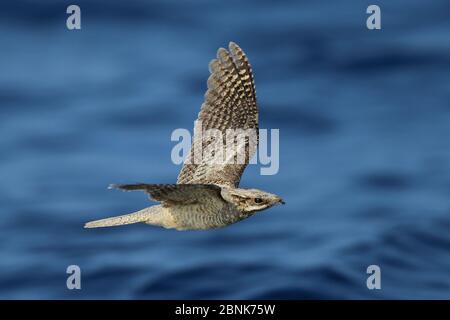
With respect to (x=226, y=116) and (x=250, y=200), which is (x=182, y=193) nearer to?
(x=250, y=200)

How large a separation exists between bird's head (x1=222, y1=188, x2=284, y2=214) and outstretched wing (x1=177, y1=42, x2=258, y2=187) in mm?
1280

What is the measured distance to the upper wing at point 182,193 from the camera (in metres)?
11.8

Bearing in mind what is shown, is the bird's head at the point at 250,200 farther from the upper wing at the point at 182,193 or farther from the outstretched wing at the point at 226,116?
the outstretched wing at the point at 226,116

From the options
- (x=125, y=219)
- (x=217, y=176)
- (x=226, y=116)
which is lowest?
(x=125, y=219)

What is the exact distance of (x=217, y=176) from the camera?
45.5 feet

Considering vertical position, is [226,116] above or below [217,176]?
above

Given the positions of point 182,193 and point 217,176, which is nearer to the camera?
point 182,193

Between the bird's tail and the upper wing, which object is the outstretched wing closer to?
the bird's tail

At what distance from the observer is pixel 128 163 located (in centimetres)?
3466

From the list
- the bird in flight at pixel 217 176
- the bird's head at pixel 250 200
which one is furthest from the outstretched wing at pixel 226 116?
the bird's head at pixel 250 200

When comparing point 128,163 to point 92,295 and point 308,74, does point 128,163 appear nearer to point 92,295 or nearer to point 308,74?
point 92,295

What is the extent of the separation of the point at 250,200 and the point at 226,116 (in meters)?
2.18

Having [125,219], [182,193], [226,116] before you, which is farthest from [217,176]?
[182,193]
